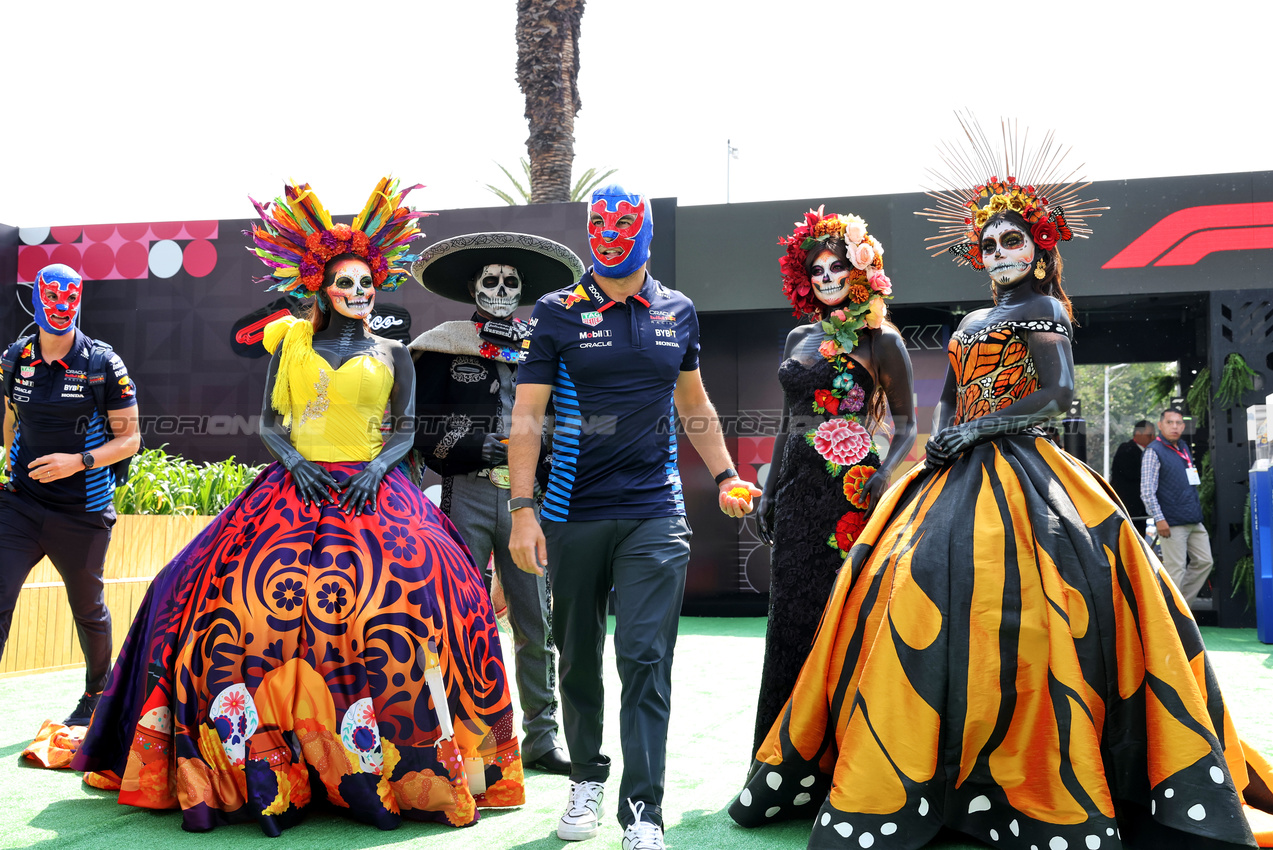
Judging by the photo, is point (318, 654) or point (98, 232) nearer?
point (318, 654)

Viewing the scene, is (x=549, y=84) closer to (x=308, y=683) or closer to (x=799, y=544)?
(x=799, y=544)

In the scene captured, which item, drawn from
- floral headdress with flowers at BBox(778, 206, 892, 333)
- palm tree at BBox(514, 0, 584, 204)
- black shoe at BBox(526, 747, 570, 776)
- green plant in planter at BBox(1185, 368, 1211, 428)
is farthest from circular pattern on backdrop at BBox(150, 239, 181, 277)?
green plant in planter at BBox(1185, 368, 1211, 428)

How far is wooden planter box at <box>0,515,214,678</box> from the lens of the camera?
6.92 m

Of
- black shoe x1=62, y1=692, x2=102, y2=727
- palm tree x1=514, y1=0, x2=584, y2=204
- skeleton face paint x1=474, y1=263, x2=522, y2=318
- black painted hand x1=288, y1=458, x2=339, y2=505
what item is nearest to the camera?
black painted hand x1=288, y1=458, x2=339, y2=505

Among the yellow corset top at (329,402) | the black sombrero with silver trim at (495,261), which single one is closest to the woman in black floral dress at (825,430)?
the black sombrero with silver trim at (495,261)

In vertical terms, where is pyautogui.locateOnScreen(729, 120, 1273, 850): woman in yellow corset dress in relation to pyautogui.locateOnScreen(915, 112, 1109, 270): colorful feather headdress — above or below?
below

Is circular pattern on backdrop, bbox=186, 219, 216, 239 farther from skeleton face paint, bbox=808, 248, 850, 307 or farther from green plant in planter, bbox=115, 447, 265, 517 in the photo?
skeleton face paint, bbox=808, 248, 850, 307

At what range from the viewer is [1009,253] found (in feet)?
12.6

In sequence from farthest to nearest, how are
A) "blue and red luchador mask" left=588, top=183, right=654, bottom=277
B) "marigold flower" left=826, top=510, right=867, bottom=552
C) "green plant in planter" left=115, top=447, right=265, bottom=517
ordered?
"green plant in planter" left=115, top=447, right=265, bottom=517
"marigold flower" left=826, top=510, right=867, bottom=552
"blue and red luchador mask" left=588, top=183, right=654, bottom=277

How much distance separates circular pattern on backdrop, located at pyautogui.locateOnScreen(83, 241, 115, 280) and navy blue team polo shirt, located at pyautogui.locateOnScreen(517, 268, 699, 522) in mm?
9359

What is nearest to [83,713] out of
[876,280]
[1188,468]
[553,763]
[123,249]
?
[553,763]

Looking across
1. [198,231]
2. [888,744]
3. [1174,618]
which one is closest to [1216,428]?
[1174,618]

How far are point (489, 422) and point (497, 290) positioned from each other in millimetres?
703

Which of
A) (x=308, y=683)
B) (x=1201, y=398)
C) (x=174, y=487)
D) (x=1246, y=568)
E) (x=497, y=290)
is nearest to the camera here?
(x=308, y=683)
